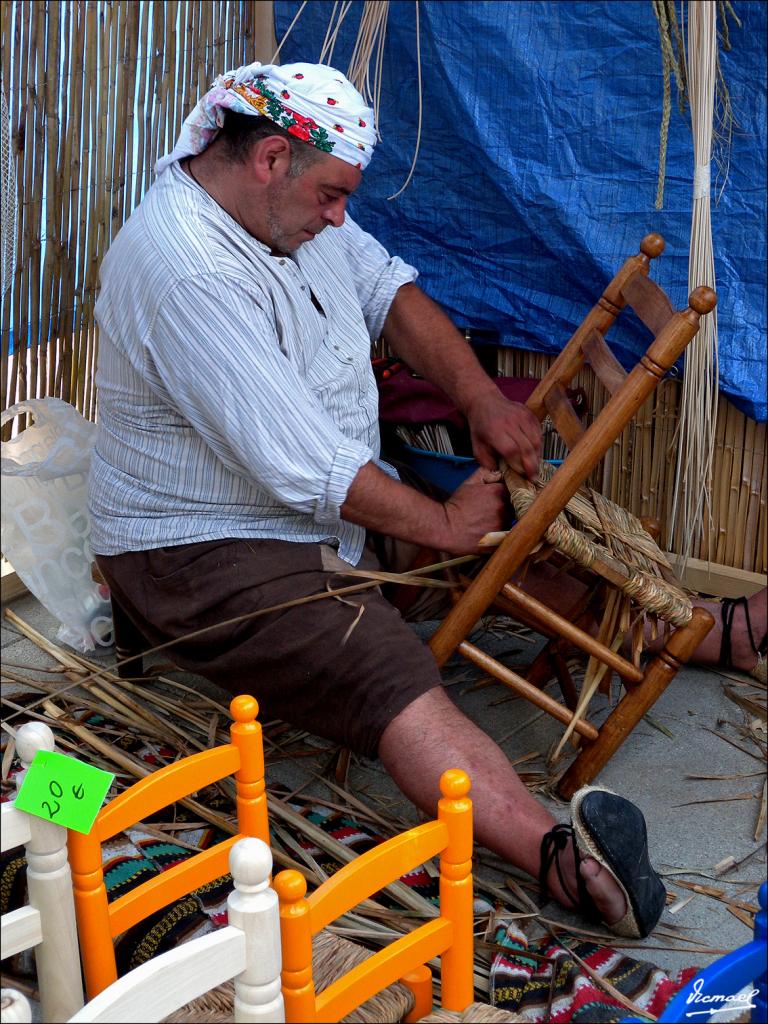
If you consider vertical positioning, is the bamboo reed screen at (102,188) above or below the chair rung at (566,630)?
above

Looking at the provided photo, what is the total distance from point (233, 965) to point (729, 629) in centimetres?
198

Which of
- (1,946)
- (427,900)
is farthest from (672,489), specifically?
(1,946)

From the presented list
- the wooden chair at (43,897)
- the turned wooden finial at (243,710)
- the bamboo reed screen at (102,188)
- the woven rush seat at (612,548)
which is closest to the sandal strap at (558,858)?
the woven rush seat at (612,548)

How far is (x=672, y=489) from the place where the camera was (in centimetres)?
342

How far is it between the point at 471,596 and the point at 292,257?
817mm

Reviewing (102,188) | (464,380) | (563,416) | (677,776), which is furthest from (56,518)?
(677,776)

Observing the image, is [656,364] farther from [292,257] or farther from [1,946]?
[1,946]

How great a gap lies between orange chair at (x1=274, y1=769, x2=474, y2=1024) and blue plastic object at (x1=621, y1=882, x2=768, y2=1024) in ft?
1.00

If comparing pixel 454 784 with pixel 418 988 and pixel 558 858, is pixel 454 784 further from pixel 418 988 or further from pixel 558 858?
pixel 558 858

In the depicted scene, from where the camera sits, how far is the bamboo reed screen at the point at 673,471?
331 centimetres

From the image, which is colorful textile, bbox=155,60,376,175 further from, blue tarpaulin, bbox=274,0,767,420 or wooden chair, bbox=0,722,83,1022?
wooden chair, bbox=0,722,83,1022

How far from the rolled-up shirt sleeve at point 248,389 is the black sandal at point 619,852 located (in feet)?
2.45

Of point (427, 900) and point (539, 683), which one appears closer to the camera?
point (427, 900)

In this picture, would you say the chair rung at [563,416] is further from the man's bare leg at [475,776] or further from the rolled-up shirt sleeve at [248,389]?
the man's bare leg at [475,776]
